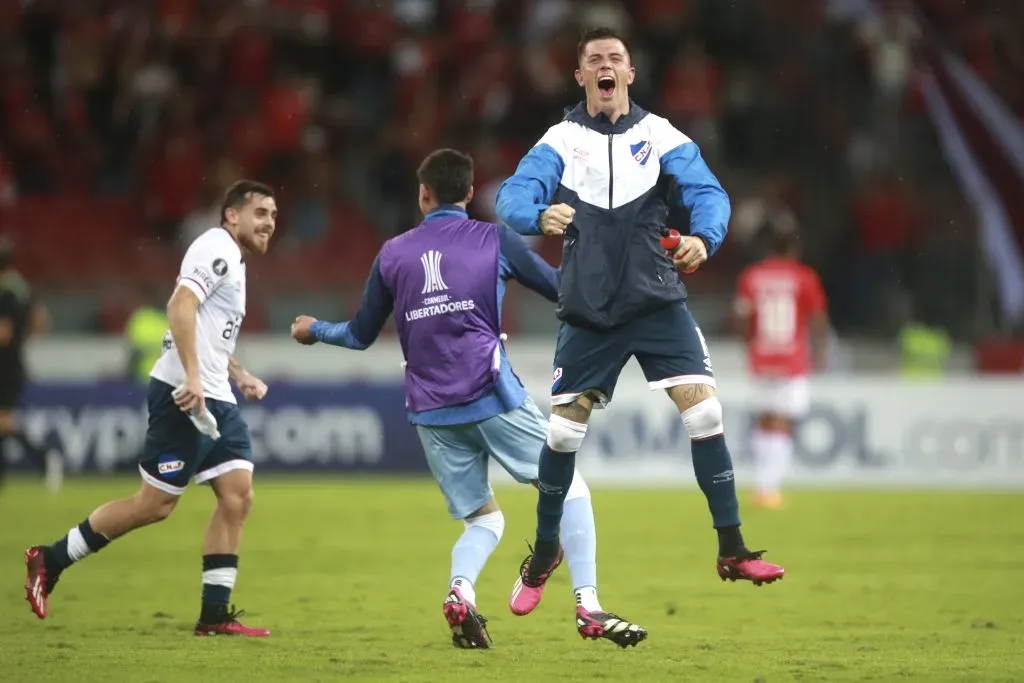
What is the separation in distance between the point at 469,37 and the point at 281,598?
15273 mm

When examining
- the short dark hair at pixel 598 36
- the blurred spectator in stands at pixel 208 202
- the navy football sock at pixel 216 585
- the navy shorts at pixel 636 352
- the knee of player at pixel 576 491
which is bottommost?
the navy football sock at pixel 216 585

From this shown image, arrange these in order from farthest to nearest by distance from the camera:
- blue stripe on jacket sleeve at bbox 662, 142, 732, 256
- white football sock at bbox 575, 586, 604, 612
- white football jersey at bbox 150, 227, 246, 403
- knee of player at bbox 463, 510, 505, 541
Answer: white football jersey at bbox 150, 227, 246, 403, knee of player at bbox 463, 510, 505, 541, white football sock at bbox 575, 586, 604, 612, blue stripe on jacket sleeve at bbox 662, 142, 732, 256

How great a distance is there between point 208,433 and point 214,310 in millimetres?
651

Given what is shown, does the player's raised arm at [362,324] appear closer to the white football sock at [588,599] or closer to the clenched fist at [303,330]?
the clenched fist at [303,330]

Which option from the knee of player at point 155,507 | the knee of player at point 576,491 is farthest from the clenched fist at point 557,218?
the knee of player at point 155,507

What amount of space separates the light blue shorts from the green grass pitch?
755 mm

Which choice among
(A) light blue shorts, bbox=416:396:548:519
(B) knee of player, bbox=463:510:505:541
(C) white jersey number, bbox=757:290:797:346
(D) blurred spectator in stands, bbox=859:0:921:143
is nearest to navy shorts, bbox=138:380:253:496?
(A) light blue shorts, bbox=416:396:548:519

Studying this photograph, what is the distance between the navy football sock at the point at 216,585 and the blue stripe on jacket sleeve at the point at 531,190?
99.8 inches

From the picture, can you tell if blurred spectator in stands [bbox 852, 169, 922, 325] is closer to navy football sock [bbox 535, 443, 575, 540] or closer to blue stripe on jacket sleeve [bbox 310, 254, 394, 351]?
blue stripe on jacket sleeve [bbox 310, 254, 394, 351]

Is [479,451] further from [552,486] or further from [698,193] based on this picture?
[698,193]

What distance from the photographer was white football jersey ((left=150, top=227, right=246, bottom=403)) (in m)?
8.30

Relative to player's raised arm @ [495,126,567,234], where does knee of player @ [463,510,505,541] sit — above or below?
below

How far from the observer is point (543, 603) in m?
9.86

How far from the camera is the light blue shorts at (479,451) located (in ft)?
25.7
